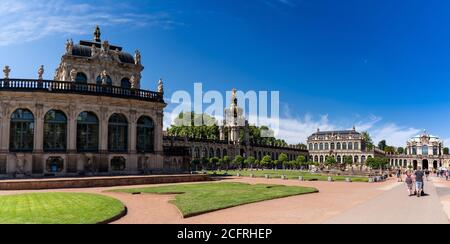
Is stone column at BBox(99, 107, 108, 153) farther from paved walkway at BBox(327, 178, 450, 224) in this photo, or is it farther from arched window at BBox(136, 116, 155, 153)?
paved walkway at BBox(327, 178, 450, 224)

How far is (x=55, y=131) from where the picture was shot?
136ft

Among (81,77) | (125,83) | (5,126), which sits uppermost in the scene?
(81,77)

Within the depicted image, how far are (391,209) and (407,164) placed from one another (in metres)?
174

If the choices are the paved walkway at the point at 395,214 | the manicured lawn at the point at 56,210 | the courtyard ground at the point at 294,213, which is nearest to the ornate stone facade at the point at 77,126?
the manicured lawn at the point at 56,210

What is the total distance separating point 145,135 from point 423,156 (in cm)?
16362

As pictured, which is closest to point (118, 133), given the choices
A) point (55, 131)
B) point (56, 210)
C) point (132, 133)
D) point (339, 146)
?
point (132, 133)

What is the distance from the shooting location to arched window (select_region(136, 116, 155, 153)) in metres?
47.1

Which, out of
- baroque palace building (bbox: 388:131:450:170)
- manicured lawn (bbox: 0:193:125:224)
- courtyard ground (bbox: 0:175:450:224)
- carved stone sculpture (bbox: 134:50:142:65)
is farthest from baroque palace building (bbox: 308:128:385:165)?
manicured lawn (bbox: 0:193:125:224)

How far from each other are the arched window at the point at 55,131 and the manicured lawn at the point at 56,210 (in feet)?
64.1

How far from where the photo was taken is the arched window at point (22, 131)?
39625mm

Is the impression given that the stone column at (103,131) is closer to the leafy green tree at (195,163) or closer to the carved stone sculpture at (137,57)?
the carved stone sculpture at (137,57)

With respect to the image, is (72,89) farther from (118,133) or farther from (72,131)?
(118,133)
